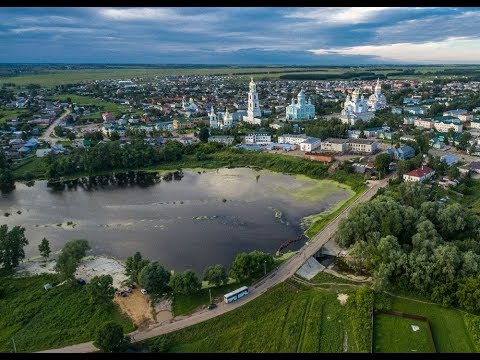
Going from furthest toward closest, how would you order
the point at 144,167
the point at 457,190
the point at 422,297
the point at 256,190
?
the point at 144,167 < the point at 256,190 < the point at 457,190 < the point at 422,297

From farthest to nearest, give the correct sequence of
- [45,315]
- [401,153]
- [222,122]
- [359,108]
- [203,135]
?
[359,108]
[222,122]
[203,135]
[401,153]
[45,315]

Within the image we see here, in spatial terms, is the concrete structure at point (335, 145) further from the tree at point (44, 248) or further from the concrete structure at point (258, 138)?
the tree at point (44, 248)

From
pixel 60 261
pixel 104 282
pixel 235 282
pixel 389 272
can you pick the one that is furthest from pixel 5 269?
pixel 389 272

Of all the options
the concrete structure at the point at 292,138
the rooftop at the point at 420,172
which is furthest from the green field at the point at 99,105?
the rooftop at the point at 420,172

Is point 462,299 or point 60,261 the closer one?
point 462,299

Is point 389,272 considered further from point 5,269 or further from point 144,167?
point 144,167

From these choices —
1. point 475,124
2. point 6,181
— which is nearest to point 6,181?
point 6,181

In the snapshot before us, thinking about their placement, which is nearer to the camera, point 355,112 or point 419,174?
point 419,174

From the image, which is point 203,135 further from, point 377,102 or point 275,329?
point 275,329
